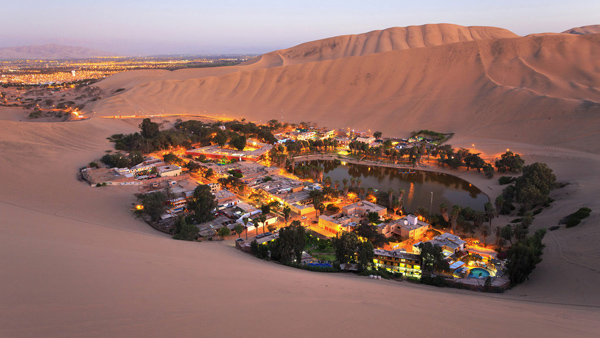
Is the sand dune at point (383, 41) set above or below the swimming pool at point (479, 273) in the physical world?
above

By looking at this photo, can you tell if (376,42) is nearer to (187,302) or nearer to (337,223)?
(337,223)

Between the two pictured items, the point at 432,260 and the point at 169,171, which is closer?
the point at 432,260

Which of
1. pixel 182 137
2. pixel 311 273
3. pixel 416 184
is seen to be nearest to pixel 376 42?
pixel 182 137

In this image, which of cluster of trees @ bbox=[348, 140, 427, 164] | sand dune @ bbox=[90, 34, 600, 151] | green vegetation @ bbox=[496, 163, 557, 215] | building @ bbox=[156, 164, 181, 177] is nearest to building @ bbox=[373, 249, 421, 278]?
green vegetation @ bbox=[496, 163, 557, 215]

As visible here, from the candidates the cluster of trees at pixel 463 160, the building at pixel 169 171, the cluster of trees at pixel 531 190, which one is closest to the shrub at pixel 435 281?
the cluster of trees at pixel 531 190

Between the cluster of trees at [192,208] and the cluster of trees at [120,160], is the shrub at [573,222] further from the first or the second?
the cluster of trees at [120,160]

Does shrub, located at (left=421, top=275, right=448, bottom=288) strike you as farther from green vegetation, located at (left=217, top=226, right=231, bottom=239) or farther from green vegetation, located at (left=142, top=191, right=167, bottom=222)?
green vegetation, located at (left=142, top=191, right=167, bottom=222)
